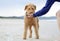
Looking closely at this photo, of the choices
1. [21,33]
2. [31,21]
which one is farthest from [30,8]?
[21,33]

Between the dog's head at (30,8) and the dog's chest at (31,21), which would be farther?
the dog's chest at (31,21)

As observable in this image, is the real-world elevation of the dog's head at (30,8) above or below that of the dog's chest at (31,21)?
above

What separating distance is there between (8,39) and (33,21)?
1.90ft

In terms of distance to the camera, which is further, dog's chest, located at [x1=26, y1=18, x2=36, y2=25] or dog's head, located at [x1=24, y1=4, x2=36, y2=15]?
dog's chest, located at [x1=26, y1=18, x2=36, y2=25]

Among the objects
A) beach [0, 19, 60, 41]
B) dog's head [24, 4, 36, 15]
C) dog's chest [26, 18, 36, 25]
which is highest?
dog's head [24, 4, 36, 15]

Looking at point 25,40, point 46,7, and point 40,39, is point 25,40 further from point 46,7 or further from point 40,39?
point 46,7

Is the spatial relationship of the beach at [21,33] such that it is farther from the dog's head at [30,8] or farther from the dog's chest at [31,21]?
the dog's head at [30,8]

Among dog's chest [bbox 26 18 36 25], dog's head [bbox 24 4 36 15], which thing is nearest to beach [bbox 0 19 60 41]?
dog's chest [bbox 26 18 36 25]

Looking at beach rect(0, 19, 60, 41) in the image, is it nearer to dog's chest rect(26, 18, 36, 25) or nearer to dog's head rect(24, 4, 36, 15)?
dog's chest rect(26, 18, 36, 25)

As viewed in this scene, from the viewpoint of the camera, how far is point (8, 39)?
16.1 feet

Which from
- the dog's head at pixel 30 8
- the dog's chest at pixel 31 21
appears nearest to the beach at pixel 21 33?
the dog's chest at pixel 31 21

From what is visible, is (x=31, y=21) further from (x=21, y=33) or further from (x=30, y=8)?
(x=21, y=33)

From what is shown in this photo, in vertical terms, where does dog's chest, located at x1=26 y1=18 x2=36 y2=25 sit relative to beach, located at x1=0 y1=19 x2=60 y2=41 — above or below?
above

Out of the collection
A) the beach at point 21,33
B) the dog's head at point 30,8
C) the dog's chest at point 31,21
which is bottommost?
the beach at point 21,33
